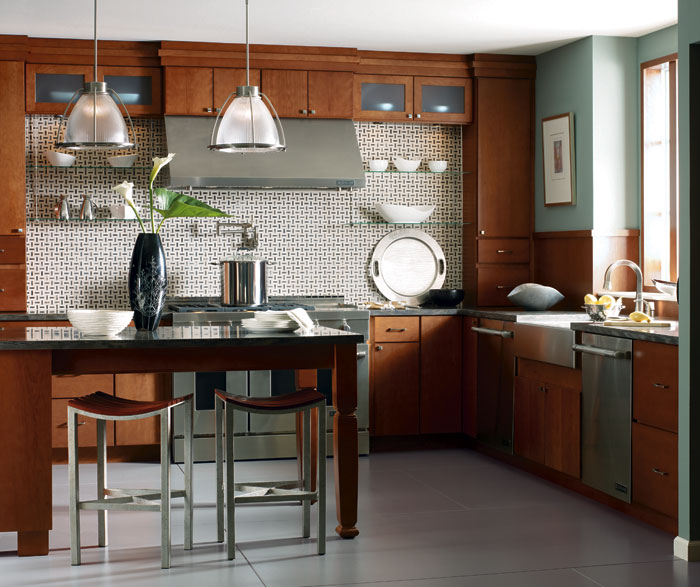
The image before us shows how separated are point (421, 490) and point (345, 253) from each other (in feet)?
6.73

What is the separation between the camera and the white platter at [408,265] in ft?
20.8

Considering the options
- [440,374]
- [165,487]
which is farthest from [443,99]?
[165,487]

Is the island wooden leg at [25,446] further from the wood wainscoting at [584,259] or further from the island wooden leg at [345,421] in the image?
the wood wainscoting at [584,259]

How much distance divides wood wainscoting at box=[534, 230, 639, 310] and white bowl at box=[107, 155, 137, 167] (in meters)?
2.68

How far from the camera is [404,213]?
20.3 ft

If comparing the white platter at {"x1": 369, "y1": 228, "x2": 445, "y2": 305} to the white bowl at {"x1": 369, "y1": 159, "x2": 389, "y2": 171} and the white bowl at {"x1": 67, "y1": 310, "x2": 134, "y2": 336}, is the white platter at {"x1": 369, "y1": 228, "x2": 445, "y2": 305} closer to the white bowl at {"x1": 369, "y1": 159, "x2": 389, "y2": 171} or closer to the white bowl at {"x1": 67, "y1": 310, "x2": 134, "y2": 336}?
the white bowl at {"x1": 369, "y1": 159, "x2": 389, "y2": 171}

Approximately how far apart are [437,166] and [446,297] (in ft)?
2.92

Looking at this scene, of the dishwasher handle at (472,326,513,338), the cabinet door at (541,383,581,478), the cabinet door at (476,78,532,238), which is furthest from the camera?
the cabinet door at (476,78,532,238)

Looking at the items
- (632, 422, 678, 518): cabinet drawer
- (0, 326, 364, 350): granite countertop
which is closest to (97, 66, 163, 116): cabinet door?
(0, 326, 364, 350): granite countertop

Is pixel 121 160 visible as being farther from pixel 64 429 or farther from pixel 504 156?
pixel 504 156

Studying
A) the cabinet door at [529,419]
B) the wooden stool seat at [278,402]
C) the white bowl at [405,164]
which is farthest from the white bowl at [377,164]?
the wooden stool seat at [278,402]

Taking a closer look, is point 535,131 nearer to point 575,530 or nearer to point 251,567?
point 575,530

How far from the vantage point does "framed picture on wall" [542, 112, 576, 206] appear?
5.76 metres

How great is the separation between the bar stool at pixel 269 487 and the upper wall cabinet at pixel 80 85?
2.68 metres
